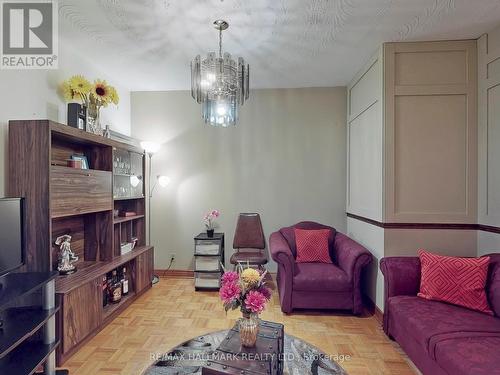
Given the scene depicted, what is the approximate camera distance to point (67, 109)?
8.41ft

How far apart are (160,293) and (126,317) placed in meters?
0.62

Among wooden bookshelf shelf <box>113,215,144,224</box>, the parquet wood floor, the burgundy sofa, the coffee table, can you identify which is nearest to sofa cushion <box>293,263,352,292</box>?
the parquet wood floor

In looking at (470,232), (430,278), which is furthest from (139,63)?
(470,232)

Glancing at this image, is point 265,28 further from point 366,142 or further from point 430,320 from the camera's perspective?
point 430,320

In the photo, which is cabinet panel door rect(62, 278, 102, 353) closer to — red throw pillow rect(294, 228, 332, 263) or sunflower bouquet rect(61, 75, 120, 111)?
sunflower bouquet rect(61, 75, 120, 111)

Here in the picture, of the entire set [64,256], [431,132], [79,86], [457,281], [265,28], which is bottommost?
[457,281]

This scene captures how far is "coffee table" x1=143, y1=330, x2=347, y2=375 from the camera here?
1471mm

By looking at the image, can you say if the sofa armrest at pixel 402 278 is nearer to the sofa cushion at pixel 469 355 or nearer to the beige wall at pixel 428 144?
the beige wall at pixel 428 144

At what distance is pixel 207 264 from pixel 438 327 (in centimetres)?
242

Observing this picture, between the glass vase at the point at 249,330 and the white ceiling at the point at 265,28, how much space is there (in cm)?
213

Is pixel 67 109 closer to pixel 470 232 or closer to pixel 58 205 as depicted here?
pixel 58 205

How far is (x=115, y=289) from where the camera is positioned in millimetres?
2842

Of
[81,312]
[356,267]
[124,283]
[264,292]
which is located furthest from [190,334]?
[356,267]

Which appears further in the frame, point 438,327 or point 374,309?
point 374,309
